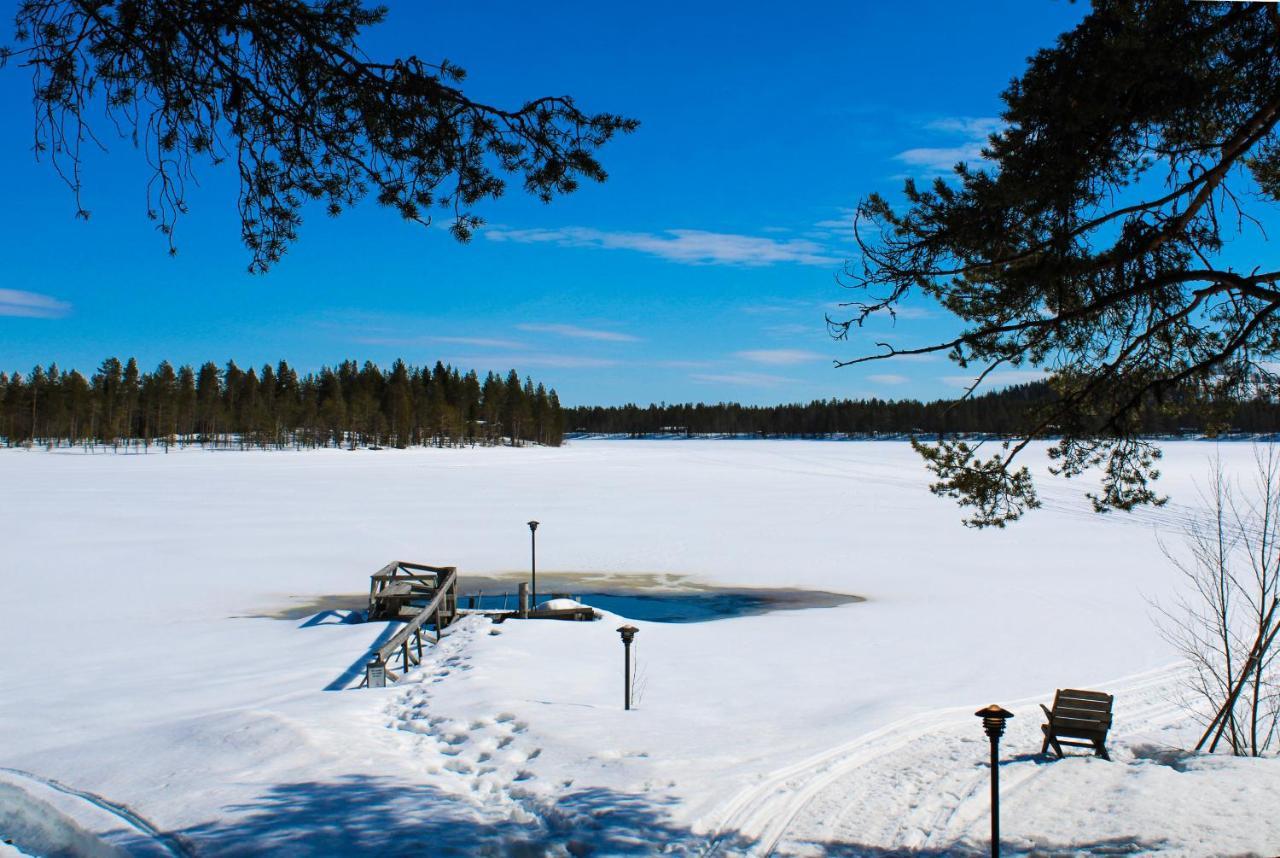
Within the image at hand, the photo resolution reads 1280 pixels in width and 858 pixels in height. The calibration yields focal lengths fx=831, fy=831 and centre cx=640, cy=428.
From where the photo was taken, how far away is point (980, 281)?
20.6 feet

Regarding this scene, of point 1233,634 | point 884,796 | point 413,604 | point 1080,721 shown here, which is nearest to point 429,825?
point 884,796

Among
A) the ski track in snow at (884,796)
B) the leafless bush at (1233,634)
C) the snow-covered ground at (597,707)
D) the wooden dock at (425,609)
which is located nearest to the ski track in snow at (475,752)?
the snow-covered ground at (597,707)

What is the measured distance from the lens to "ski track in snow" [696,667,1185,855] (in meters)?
6.81

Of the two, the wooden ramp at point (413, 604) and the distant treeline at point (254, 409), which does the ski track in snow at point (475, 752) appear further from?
the distant treeline at point (254, 409)

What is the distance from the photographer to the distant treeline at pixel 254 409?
314 feet

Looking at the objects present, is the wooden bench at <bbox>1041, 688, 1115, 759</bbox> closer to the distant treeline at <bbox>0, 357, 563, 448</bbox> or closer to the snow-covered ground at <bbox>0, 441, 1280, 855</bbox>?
the snow-covered ground at <bbox>0, 441, 1280, 855</bbox>

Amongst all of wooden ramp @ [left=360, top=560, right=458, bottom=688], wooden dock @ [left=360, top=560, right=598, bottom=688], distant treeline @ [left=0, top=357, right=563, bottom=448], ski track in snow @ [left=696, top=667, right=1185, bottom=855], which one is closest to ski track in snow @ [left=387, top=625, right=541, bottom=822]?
Result: ski track in snow @ [left=696, top=667, right=1185, bottom=855]

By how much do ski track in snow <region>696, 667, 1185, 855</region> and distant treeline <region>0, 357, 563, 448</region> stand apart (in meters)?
96.9

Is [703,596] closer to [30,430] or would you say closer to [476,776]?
[476,776]

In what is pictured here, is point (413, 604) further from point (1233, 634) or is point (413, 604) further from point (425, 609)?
point (1233, 634)

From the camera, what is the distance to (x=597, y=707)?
34.7 feet

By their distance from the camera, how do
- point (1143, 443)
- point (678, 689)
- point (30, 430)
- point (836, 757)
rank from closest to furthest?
1. point (1143, 443)
2. point (836, 757)
3. point (678, 689)
4. point (30, 430)

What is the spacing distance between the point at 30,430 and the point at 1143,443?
385ft

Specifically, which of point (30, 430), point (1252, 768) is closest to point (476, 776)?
point (1252, 768)
